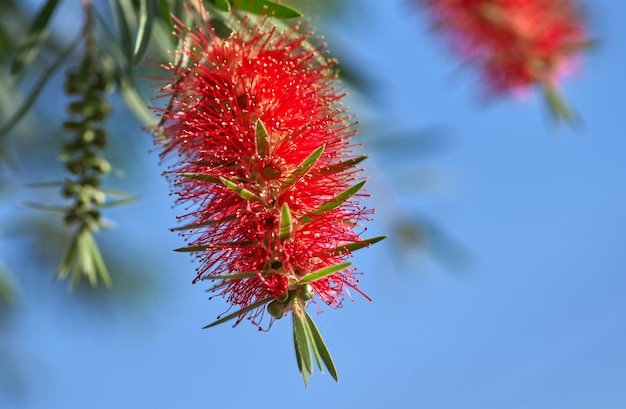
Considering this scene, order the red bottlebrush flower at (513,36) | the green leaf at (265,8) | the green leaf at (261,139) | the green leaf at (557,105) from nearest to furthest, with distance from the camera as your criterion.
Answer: the green leaf at (261,139) → the green leaf at (265,8) → the green leaf at (557,105) → the red bottlebrush flower at (513,36)

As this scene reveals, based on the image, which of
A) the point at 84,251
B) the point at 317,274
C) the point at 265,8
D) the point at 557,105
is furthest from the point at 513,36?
the point at 317,274

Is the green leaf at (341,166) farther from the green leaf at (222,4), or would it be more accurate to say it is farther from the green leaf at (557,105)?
the green leaf at (557,105)

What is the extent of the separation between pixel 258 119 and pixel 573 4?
155 centimetres

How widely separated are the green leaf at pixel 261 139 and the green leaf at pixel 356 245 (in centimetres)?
16

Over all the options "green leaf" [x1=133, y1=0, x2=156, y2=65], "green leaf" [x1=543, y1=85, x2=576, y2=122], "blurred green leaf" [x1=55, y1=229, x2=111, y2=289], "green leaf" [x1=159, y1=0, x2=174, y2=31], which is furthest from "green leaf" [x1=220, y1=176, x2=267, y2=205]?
"green leaf" [x1=543, y1=85, x2=576, y2=122]

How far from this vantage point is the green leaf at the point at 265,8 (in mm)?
1097

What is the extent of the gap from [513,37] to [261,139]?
1.37m

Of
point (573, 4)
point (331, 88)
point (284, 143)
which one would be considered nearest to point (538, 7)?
point (573, 4)

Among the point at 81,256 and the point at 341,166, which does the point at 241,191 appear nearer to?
Result: the point at 341,166

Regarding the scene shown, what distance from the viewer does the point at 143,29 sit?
106 centimetres

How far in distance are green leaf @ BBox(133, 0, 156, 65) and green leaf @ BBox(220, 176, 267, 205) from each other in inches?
8.8

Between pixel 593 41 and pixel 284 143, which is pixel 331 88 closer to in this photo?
pixel 284 143

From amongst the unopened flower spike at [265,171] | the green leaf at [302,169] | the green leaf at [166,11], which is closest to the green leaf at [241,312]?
the unopened flower spike at [265,171]

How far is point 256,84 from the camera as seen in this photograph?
42.1 inches
